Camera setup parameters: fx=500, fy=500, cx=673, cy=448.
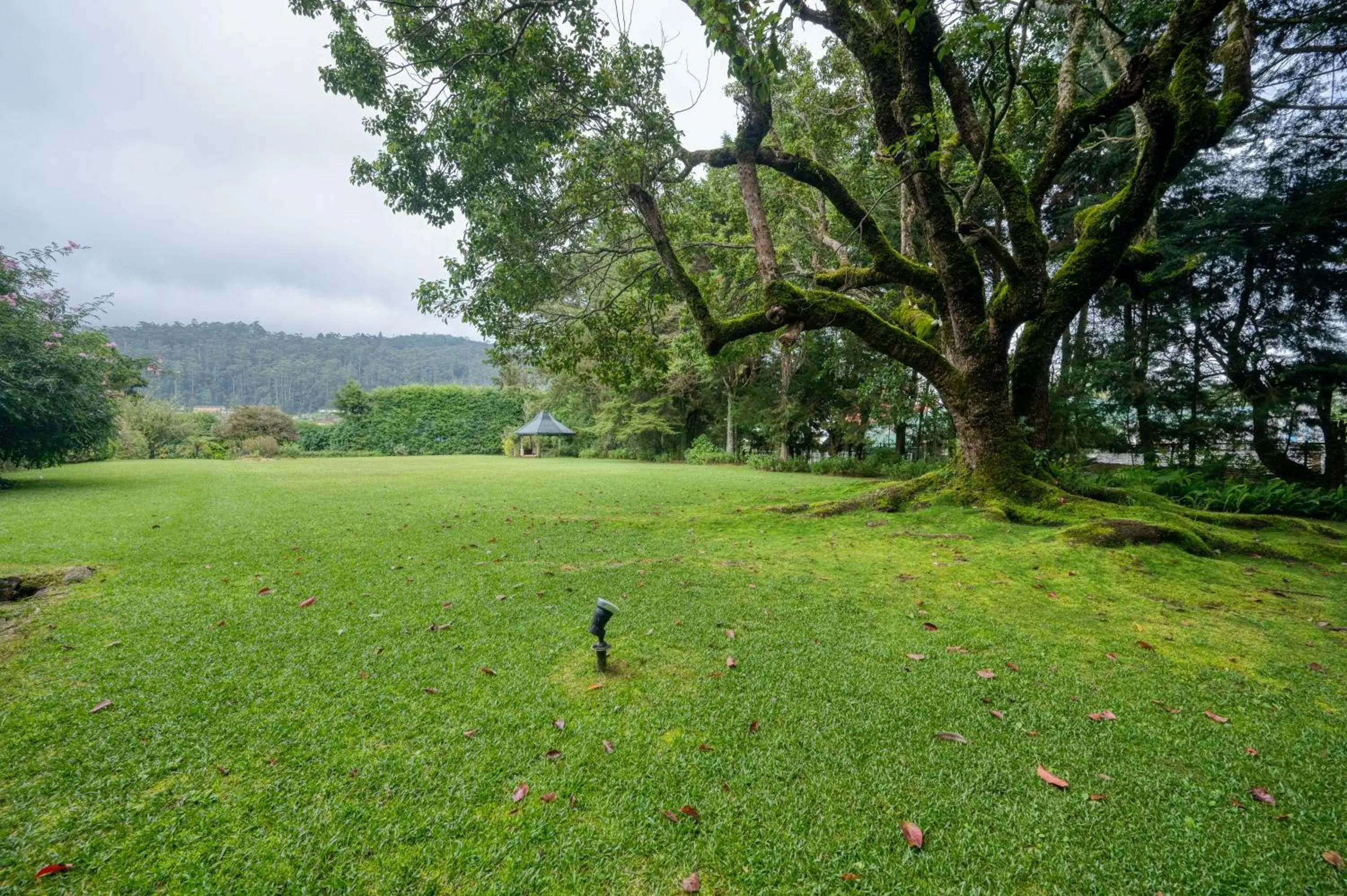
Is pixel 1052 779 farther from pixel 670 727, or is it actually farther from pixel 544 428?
pixel 544 428

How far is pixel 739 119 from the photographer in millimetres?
6168

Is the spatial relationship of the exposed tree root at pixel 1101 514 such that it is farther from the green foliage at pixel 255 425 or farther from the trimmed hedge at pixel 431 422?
the green foliage at pixel 255 425

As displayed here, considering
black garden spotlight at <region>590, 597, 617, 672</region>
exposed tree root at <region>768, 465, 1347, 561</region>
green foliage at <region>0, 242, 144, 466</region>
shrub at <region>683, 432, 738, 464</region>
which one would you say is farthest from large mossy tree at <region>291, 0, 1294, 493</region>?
shrub at <region>683, 432, 738, 464</region>

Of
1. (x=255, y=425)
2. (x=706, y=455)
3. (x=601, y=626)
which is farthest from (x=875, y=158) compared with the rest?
(x=255, y=425)

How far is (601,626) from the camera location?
2346 millimetres

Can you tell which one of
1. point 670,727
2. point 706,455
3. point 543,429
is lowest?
point 670,727

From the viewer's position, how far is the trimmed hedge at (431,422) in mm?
27531

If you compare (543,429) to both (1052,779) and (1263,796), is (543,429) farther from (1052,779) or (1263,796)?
(1263,796)

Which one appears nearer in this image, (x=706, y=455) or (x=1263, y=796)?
(x=1263, y=796)

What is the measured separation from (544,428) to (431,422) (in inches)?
312

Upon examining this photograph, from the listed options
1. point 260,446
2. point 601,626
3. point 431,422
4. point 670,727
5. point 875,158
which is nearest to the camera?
point 670,727

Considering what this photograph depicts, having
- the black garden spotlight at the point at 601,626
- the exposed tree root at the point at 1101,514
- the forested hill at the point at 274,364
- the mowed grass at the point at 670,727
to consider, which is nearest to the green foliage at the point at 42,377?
the mowed grass at the point at 670,727

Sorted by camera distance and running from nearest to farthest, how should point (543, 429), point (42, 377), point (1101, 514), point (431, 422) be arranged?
point (1101, 514)
point (42, 377)
point (543, 429)
point (431, 422)

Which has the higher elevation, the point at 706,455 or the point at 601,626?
the point at 706,455
